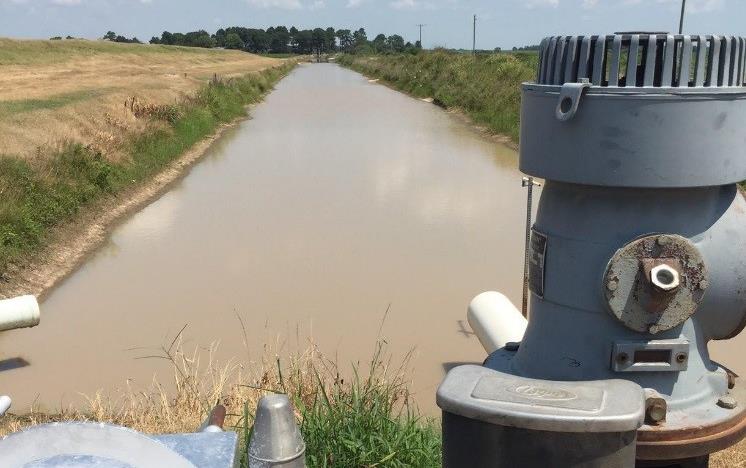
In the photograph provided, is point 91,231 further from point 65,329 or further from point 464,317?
point 464,317

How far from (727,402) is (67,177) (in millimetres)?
9198

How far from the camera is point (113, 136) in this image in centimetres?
1208

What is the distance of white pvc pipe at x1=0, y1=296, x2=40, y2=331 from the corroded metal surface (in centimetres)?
471

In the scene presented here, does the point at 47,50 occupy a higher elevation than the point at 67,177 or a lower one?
higher

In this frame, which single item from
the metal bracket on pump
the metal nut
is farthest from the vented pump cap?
the metal nut

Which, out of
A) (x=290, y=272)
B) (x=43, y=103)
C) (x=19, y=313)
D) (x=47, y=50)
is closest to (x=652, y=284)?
(x=19, y=313)

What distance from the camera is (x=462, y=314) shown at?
247 inches

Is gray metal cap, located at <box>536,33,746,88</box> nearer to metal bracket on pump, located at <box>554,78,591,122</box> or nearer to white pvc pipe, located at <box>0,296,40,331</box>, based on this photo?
metal bracket on pump, located at <box>554,78,591,122</box>

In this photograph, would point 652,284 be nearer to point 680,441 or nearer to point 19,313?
point 680,441

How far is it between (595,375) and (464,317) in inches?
198

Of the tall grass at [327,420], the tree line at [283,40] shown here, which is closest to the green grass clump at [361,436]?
the tall grass at [327,420]

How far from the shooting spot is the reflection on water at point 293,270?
572 centimetres

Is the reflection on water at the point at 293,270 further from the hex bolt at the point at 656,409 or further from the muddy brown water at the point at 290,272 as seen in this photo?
the hex bolt at the point at 656,409

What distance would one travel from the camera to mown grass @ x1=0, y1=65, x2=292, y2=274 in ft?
24.4
